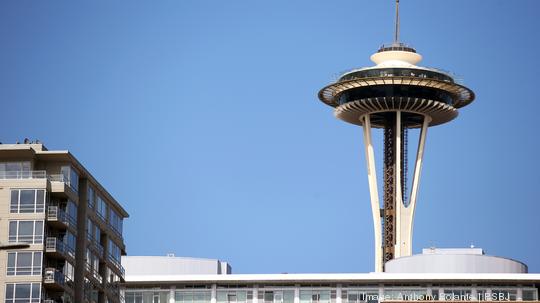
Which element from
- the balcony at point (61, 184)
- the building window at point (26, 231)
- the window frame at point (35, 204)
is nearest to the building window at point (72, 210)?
the balcony at point (61, 184)

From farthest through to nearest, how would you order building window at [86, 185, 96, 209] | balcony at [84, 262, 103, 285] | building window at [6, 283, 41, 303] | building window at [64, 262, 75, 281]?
balcony at [84, 262, 103, 285], building window at [86, 185, 96, 209], building window at [64, 262, 75, 281], building window at [6, 283, 41, 303]

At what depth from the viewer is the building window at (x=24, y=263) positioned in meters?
159

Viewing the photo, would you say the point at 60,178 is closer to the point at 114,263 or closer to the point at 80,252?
the point at 80,252

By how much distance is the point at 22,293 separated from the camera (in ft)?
521

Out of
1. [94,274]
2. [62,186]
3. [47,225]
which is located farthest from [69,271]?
[94,274]

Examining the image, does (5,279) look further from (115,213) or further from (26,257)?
(115,213)

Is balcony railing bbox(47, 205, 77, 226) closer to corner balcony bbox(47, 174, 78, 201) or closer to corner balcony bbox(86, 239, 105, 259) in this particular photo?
corner balcony bbox(47, 174, 78, 201)

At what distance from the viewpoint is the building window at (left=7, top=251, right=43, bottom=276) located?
159m

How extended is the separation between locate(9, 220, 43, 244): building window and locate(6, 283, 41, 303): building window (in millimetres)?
3767

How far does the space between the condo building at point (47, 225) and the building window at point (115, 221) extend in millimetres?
5903

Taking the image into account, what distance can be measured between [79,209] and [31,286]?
1149cm

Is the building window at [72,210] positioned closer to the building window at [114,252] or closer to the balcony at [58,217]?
the balcony at [58,217]

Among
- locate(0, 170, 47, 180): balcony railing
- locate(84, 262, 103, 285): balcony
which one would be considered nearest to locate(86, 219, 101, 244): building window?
locate(84, 262, 103, 285): balcony

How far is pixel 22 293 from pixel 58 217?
279 inches
